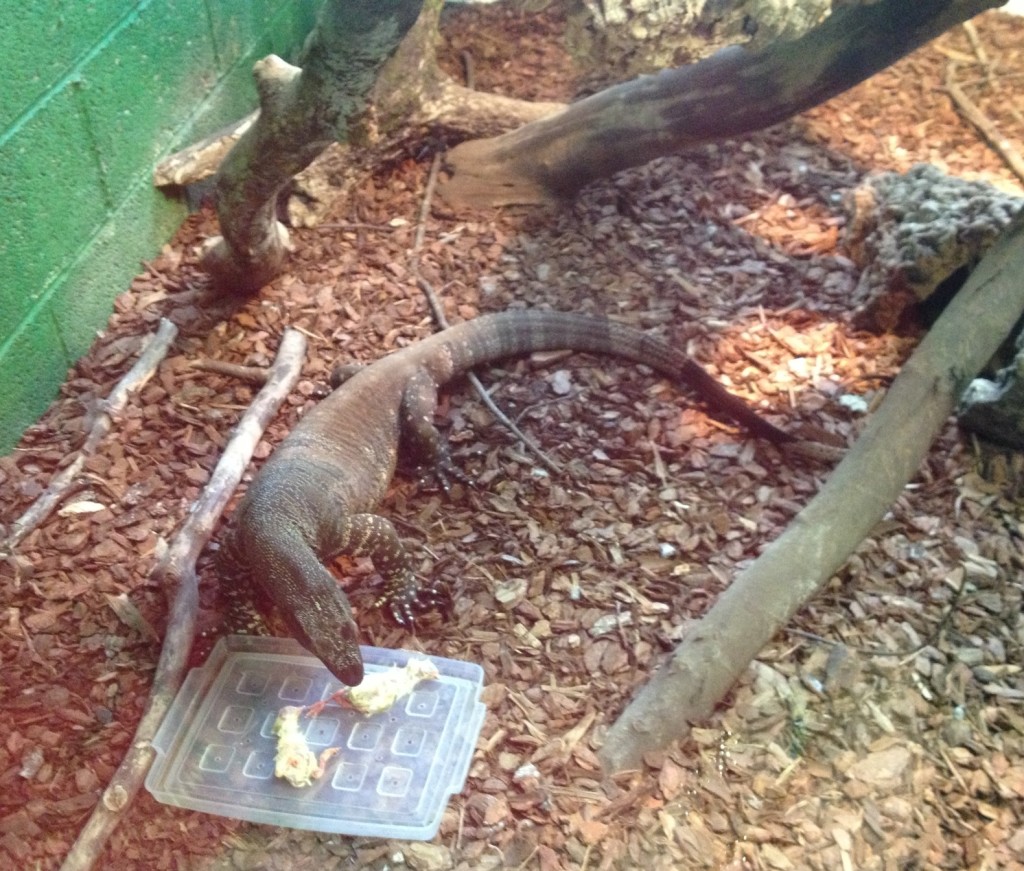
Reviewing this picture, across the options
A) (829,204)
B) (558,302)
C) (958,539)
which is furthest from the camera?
(829,204)

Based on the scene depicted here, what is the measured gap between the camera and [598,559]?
3.65 metres

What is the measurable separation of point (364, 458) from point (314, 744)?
1.36 metres

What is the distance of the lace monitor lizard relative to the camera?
10.4 ft

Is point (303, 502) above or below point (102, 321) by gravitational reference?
below

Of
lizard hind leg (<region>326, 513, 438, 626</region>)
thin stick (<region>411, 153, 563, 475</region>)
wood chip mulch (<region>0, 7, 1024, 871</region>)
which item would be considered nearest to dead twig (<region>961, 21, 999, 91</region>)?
wood chip mulch (<region>0, 7, 1024, 871</region>)

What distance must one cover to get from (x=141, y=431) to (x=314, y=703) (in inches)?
68.2

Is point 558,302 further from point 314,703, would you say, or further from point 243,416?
point 314,703

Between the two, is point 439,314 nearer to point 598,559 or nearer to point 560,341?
point 560,341

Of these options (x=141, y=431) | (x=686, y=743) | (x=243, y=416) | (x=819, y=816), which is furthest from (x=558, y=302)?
(x=819, y=816)

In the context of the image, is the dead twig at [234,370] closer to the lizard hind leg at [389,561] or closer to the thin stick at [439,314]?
the thin stick at [439,314]

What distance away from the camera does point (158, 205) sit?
16.1 feet

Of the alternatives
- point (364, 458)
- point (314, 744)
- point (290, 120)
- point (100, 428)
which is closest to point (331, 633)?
point (314, 744)

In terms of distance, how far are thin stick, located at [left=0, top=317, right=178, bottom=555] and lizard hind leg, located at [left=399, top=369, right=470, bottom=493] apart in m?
1.26

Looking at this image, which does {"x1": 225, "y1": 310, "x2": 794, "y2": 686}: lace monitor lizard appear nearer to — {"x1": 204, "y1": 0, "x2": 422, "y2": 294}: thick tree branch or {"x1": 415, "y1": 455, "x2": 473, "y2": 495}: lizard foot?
{"x1": 415, "y1": 455, "x2": 473, "y2": 495}: lizard foot
